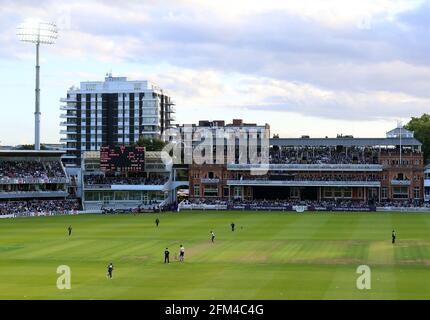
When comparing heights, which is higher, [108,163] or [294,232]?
[108,163]

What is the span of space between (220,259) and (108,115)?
117 meters

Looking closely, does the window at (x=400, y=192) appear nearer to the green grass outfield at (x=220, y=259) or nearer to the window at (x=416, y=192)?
the window at (x=416, y=192)

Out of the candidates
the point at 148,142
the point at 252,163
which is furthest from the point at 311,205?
the point at 148,142

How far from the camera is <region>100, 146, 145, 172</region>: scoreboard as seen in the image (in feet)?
320

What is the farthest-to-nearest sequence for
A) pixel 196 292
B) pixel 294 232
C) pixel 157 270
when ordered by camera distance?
pixel 294 232, pixel 157 270, pixel 196 292

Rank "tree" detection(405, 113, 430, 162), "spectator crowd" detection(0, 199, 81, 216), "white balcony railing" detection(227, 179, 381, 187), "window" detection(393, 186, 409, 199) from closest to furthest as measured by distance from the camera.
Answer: "spectator crowd" detection(0, 199, 81, 216) → "white balcony railing" detection(227, 179, 381, 187) → "window" detection(393, 186, 409, 199) → "tree" detection(405, 113, 430, 162)

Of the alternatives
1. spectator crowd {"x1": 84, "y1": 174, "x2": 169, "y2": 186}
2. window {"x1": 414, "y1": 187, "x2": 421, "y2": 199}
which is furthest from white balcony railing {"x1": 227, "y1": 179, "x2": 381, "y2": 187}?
spectator crowd {"x1": 84, "y1": 174, "x2": 169, "y2": 186}

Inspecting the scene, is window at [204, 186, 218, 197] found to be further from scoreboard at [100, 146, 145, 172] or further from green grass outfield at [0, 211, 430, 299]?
green grass outfield at [0, 211, 430, 299]

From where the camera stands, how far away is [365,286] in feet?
103

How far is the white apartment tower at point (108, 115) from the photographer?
155 metres

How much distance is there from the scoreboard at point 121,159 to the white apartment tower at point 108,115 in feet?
185

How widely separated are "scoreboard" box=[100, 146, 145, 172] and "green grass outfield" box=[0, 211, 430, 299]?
2284 centimetres
